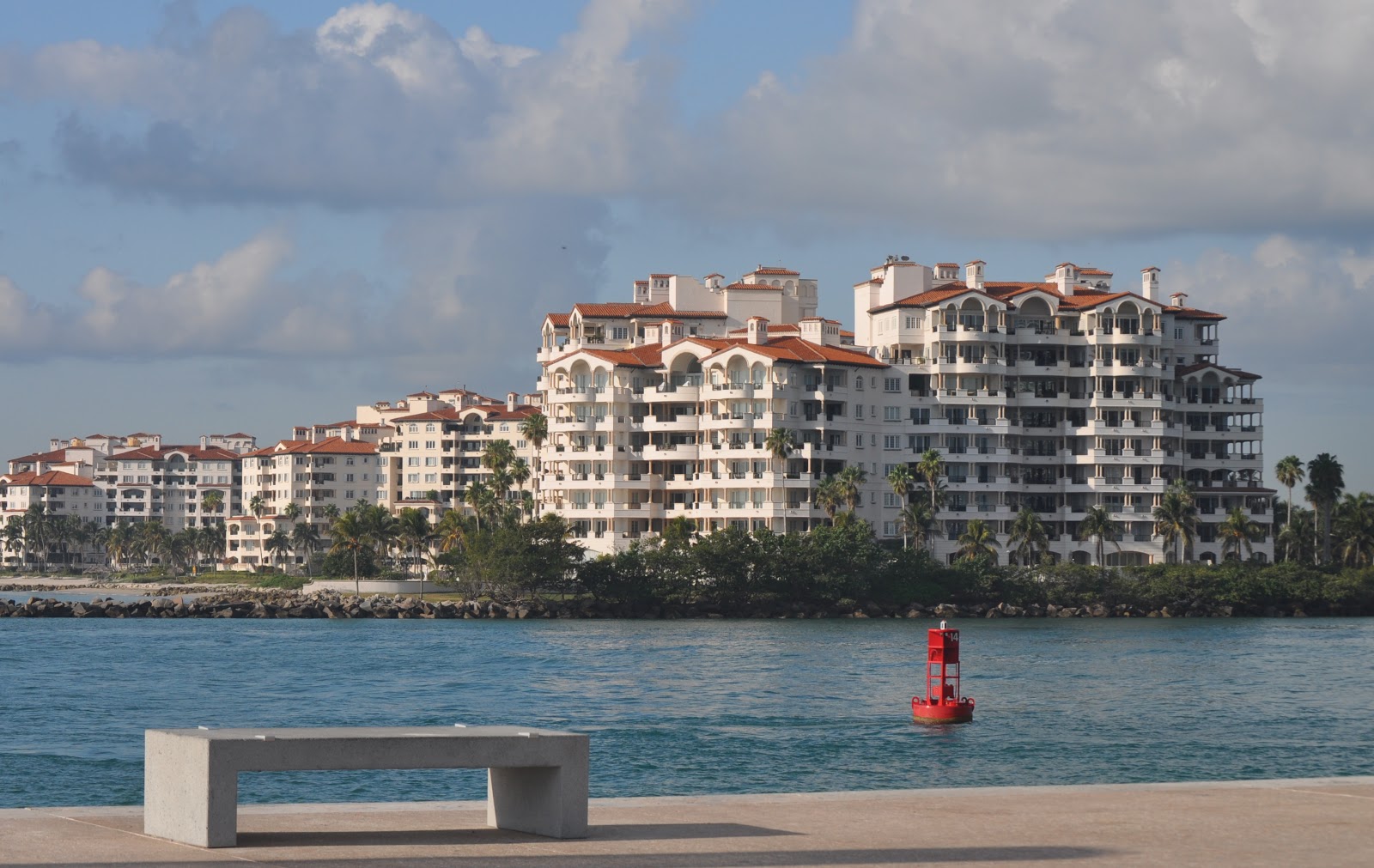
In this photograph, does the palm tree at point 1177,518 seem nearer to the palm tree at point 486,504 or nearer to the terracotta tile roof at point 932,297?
the terracotta tile roof at point 932,297

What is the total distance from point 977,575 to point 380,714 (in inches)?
2803

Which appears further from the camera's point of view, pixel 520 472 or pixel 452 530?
pixel 452 530

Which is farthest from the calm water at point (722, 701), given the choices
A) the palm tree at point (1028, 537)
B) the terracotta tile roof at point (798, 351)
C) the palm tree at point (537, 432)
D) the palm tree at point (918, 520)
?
the palm tree at point (537, 432)

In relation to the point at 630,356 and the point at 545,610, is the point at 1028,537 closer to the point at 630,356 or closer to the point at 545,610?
the point at 630,356

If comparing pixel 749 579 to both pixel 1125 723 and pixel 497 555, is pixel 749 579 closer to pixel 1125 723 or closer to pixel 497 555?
pixel 497 555

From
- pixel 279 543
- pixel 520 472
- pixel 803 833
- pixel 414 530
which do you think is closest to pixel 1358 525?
pixel 520 472

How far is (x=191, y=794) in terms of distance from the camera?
14055mm

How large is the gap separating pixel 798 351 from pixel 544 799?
111 m

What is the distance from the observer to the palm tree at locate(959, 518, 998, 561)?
123 metres

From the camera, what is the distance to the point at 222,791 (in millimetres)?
13938

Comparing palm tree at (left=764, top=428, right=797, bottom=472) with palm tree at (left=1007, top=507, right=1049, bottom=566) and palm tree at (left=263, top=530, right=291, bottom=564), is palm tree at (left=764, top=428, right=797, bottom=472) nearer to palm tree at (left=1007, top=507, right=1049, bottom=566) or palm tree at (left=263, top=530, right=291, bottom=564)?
palm tree at (left=1007, top=507, right=1049, bottom=566)

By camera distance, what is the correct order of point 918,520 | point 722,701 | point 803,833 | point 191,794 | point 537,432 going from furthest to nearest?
point 537,432, point 918,520, point 722,701, point 803,833, point 191,794

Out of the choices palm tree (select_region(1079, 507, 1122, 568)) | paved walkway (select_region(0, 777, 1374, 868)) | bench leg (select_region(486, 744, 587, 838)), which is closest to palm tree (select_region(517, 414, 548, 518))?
palm tree (select_region(1079, 507, 1122, 568))

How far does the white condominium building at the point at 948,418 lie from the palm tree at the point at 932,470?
1.57 metres
